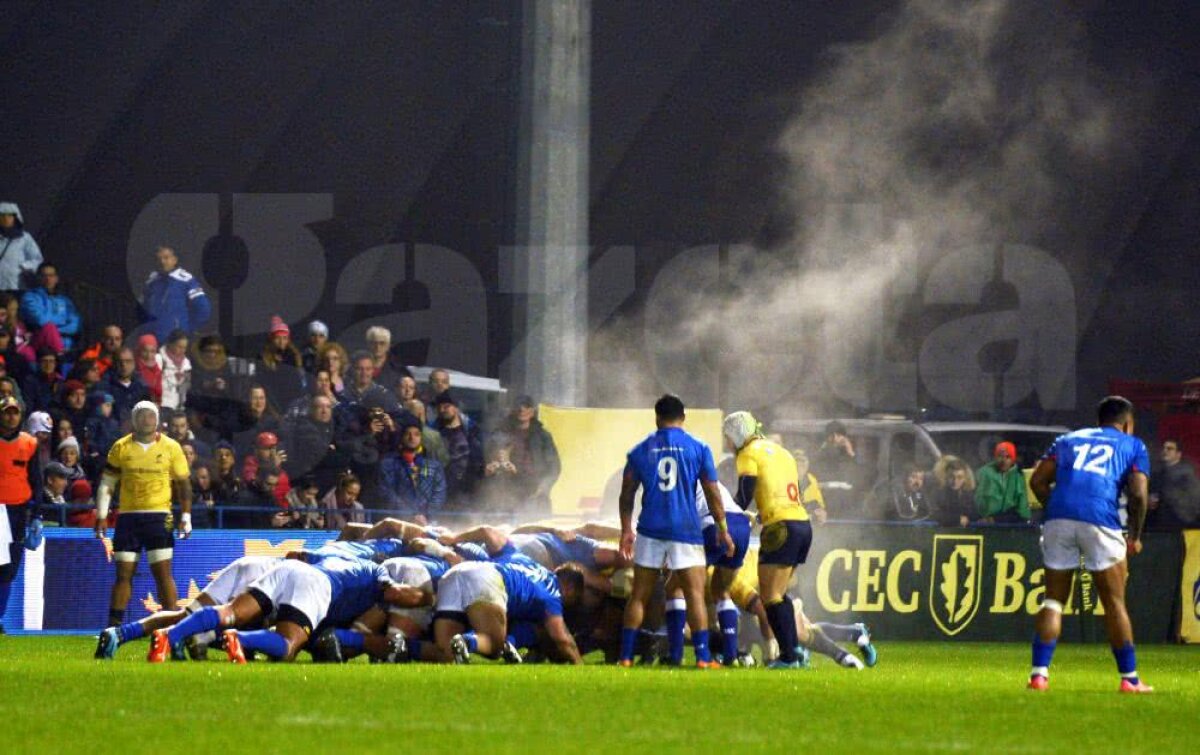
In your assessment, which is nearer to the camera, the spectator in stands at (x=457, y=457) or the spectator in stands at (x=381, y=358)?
the spectator in stands at (x=457, y=457)

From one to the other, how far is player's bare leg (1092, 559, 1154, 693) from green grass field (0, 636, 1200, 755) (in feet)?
0.68

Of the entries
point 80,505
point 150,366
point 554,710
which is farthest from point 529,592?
point 150,366

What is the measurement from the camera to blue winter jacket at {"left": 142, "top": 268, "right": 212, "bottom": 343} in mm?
24578

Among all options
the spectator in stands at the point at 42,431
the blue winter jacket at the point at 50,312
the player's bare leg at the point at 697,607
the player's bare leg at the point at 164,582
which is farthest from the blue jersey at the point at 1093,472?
the blue winter jacket at the point at 50,312

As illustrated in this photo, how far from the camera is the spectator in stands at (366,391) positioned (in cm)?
2344

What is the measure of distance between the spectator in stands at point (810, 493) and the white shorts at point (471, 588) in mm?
7301

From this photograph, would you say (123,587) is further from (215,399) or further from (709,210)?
(709,210)

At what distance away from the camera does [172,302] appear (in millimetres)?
24656

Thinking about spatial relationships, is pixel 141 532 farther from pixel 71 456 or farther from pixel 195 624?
pixel 195 624

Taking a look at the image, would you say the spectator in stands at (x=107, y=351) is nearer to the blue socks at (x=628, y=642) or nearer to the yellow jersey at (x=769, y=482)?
the blue socks at (x=628, y=642)

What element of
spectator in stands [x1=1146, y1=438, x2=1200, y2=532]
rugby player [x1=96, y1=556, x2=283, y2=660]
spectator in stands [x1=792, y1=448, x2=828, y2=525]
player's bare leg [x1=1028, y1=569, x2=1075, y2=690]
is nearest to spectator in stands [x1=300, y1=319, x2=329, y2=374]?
→ spectator in stands [x1=792, y1=448, x2=828, y2=525]

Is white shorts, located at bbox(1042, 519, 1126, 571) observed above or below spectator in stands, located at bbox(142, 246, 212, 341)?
below

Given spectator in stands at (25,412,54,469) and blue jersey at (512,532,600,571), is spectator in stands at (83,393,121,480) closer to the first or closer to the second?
spectator in stands at (25,412,54,469)

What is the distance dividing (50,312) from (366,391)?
3.64m
